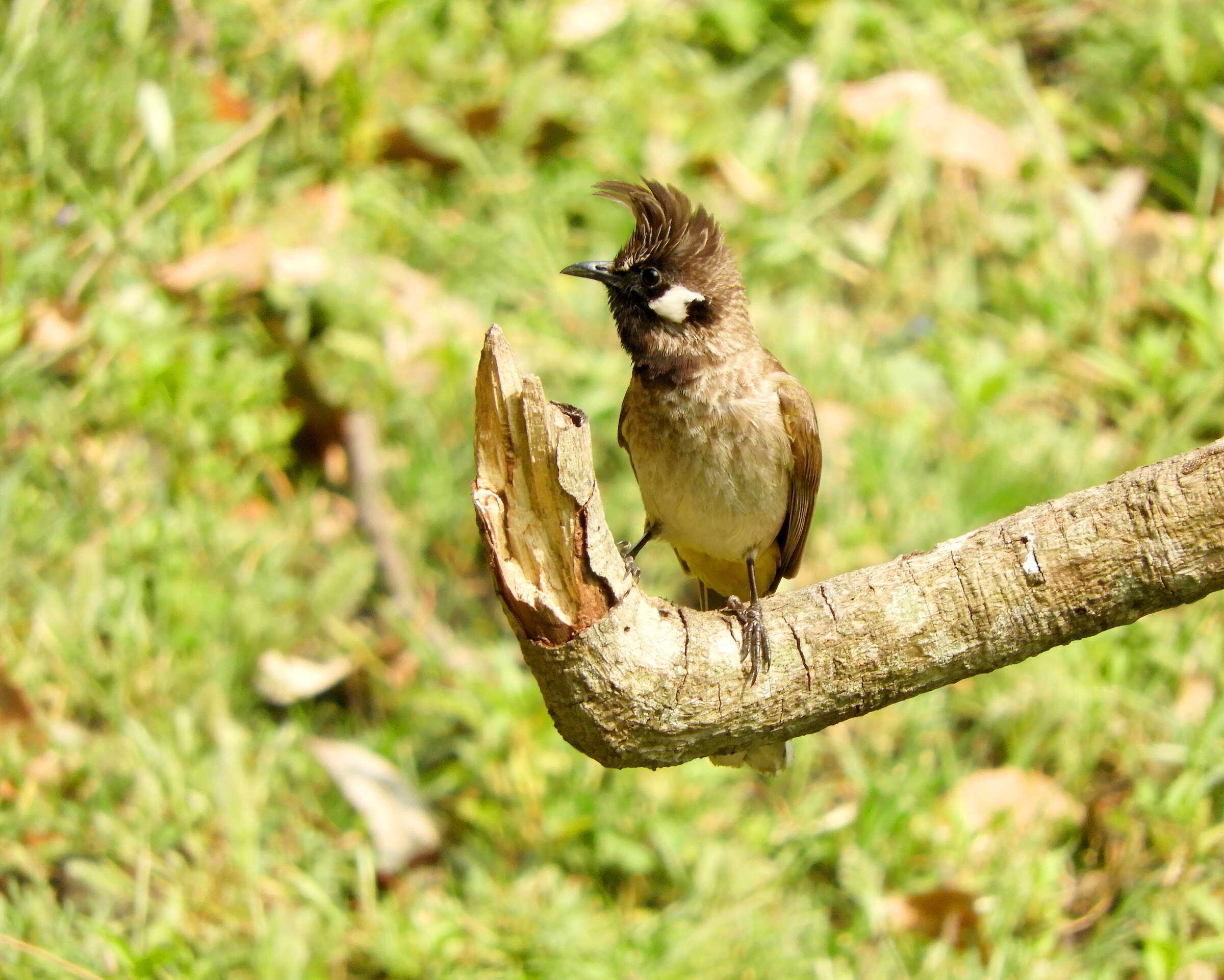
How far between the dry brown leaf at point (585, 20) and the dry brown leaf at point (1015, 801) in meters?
3.43

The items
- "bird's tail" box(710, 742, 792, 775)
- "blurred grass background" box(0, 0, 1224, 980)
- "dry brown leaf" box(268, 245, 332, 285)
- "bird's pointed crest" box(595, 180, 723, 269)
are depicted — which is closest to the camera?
"bird's tail" box(710, 742, 792, 775)

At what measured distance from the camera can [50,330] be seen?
4.48 meters

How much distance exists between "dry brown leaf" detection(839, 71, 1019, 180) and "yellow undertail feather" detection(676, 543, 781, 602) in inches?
97.9

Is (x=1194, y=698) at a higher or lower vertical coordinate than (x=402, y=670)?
lower

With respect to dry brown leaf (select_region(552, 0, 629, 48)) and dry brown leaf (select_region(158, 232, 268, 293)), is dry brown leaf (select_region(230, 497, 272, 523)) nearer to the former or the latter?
dry brown leaf (select_region(158, 232, 268, 293))

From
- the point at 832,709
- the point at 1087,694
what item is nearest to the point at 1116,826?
the point at 1087,694

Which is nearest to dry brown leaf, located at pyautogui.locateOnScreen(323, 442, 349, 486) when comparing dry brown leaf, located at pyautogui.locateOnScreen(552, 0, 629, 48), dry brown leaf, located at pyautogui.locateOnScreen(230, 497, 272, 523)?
dry brown leaf, located at pyautogui.locateOnScreen(230, 497, 272, 523)

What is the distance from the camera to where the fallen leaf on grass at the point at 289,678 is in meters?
4.18

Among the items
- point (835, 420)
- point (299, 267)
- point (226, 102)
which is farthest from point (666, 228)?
point (226, 102)

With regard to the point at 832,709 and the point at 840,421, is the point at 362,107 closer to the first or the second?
the point at 840,421

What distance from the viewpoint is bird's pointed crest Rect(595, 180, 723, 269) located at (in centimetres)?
347

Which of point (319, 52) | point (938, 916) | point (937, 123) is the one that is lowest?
point (938, 916)

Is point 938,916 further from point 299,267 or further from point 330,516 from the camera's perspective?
point 299,267

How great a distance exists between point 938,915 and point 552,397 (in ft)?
6.87
